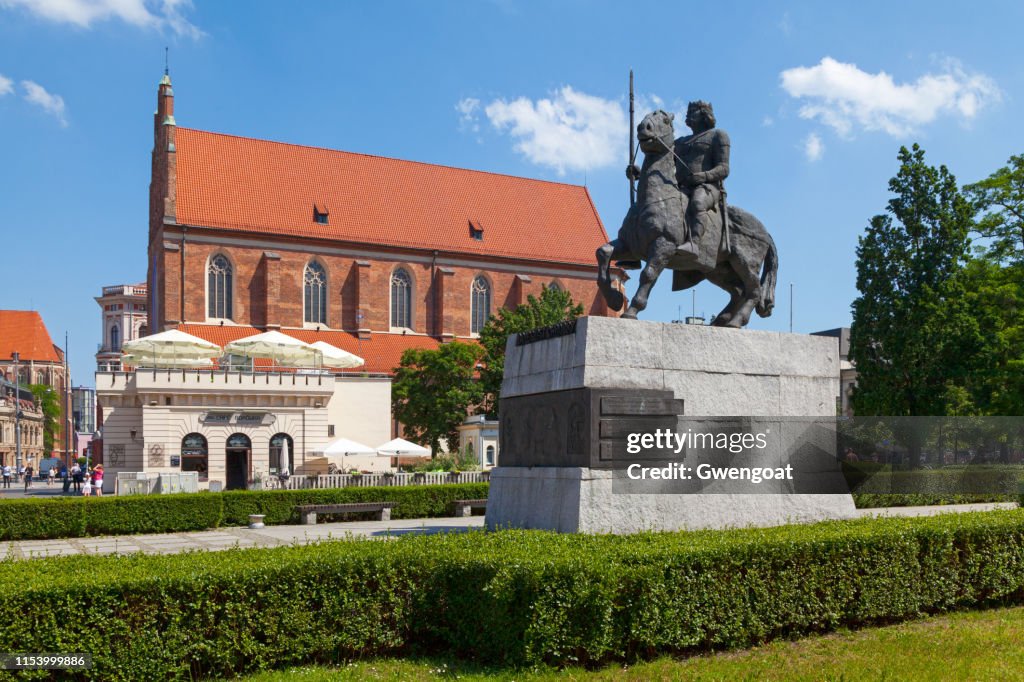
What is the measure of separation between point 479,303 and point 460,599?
5615 cm

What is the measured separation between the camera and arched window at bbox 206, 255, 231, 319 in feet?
182

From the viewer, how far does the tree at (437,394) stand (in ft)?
164

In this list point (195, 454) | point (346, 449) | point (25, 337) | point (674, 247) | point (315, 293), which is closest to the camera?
point (674, 247)

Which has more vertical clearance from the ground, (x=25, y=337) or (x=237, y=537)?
(x=25, y=337)

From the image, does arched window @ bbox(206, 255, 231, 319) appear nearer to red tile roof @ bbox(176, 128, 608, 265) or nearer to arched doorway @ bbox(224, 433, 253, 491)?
red tile roof @ bbox(176, 128, 608, 265)

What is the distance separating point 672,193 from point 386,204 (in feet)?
173

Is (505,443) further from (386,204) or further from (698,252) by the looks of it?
(386,204)

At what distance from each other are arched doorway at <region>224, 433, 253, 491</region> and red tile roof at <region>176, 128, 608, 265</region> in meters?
18.5

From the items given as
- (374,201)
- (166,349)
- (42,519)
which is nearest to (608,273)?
(42,519)

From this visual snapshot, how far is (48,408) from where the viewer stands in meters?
109

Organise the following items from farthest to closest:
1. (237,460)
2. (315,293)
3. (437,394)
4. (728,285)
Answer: (315,293) < (437,394) < (237,460) < (728,285)

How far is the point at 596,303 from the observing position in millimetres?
65875

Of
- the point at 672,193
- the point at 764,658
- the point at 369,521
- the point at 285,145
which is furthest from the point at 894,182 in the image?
the point at 285,145

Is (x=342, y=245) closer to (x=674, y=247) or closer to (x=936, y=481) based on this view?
(x=936, y=481)
